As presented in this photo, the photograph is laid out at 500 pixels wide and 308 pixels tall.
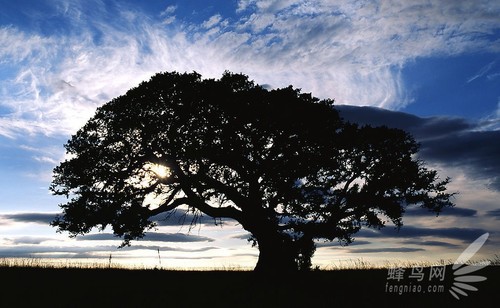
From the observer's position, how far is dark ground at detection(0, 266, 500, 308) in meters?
14.7

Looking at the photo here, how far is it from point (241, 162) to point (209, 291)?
375 inches

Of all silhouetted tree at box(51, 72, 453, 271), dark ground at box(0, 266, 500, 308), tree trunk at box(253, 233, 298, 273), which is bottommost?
dark ground at box(0, 266, 500, 308)

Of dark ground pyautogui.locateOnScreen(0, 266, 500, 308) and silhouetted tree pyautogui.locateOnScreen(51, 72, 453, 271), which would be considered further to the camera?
silhouetted tree pyautogui.locateOnScreen(51, 72, 453, 271)

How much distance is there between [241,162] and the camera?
25.9 m

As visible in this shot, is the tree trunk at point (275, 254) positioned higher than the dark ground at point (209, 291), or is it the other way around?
the tree trunk at point (275, 254)

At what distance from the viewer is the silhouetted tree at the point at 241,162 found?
25.7m

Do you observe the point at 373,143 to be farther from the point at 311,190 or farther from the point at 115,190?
the point at 115,190

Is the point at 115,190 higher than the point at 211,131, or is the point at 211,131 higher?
the point at 211,131

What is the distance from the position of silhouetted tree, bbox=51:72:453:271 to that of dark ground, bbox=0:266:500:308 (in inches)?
154

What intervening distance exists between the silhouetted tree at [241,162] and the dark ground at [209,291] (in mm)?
3916

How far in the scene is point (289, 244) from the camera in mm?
24203

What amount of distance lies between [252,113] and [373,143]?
793 cm

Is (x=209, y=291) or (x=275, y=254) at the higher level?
(x=275, y=254)

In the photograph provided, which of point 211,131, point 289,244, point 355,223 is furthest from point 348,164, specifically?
point 211,131
